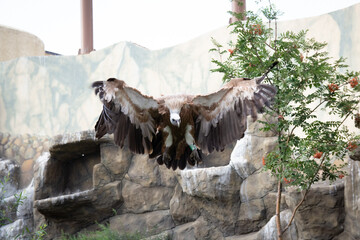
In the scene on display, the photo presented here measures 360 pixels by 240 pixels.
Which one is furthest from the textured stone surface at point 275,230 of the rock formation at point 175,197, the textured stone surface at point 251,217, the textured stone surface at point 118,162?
the textured stone surface at point 118,162

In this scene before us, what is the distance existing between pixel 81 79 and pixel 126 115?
24.8 ft

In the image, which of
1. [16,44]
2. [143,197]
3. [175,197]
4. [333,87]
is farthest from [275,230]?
[16,44]

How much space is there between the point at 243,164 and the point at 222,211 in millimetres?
741

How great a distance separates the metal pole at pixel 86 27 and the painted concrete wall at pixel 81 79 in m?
0.52

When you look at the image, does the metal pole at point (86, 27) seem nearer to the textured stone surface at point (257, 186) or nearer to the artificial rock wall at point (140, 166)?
the artificial rock wall at point (140, 166)

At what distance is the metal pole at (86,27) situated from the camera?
35.8 feet

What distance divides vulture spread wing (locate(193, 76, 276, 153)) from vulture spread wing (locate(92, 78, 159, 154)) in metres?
0.43

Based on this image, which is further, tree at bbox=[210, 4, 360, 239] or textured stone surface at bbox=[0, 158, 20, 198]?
textured stone surface at bbox=[0, 158, 20, 198]

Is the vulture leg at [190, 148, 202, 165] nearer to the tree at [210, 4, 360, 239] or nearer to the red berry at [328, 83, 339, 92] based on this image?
the tree at [210, 4, 360, 239]

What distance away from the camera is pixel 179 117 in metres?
3.37

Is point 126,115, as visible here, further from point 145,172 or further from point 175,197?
point 145,172

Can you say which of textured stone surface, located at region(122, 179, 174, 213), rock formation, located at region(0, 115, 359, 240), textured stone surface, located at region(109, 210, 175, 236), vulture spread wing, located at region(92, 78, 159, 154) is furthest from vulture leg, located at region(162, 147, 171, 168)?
textured stone surface, located at region(122, 179, 174, 213)

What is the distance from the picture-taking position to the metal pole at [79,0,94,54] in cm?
1091

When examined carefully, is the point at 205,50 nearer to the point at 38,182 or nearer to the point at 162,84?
the point at 162,84
